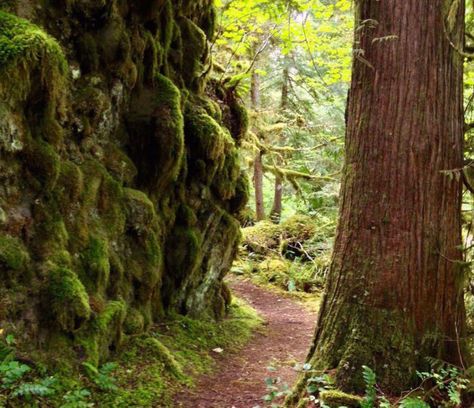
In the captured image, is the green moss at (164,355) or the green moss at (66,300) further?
the green moss at (164,355)

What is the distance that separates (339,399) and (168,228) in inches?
151

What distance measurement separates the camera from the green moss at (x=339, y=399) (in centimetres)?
375

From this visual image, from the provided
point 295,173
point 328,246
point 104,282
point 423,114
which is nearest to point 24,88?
→ point 104,282

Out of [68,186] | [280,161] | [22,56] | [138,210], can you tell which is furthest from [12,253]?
[280,161]

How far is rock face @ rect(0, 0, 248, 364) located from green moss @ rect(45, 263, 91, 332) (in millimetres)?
11

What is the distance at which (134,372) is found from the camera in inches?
188

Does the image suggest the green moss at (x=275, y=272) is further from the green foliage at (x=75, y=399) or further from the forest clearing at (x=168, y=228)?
the green foliage at (x=75, y=399)

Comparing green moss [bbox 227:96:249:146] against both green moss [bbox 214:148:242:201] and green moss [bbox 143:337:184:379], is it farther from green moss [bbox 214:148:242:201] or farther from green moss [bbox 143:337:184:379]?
green moss [bbox 143:337:184:379]

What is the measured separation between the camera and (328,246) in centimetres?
1364

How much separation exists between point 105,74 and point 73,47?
0.52 m

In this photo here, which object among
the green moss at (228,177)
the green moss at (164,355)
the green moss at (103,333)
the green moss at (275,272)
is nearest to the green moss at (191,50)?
the green moss at (228,177)

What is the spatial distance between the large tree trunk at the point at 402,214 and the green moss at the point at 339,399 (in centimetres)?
18

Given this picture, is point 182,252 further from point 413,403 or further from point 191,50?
point 413,403

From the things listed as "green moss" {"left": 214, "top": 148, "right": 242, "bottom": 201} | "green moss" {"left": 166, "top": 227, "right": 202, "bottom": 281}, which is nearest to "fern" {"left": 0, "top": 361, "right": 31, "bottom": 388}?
"green moss" {"left": 166, "top": 227, "right": 202, "bottom": 281}
